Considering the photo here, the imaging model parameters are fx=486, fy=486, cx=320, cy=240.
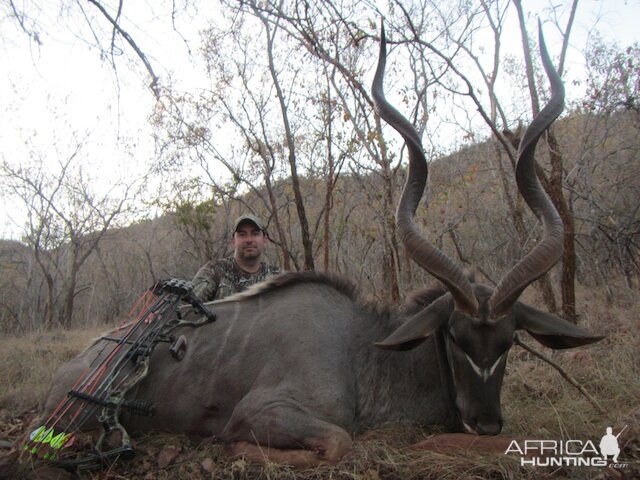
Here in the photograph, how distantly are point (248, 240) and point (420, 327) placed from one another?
2.60 m

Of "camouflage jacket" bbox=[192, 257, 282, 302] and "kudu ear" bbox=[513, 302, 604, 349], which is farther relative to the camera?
"camouflage jacket" bbox=[192, 257, 282, 302]

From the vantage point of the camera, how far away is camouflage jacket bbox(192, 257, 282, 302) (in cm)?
484

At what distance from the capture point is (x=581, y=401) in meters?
3.38

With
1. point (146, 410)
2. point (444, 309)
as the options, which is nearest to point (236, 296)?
point (146, 410)

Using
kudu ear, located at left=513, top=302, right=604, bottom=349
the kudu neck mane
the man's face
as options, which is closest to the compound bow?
the kudu neck mane

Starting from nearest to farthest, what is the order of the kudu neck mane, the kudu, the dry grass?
the dry grass, the kudu, the kudu neck mane

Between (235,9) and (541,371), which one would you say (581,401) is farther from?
(235,9)

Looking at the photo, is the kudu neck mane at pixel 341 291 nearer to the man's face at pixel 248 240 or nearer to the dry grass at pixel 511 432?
the dry grass at pixel 511 432

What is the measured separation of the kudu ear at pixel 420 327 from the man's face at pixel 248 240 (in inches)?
97.3

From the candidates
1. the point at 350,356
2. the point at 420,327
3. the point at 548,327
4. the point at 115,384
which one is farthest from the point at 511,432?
the point at 115,384

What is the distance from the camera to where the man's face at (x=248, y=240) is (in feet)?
16.9

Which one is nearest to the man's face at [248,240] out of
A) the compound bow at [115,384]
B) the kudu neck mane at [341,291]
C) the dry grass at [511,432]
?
the kudu neck mane at [341,291]

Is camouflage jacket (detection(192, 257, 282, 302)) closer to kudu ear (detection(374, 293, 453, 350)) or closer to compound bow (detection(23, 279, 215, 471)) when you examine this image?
compound bow (detection(23, 279, 215, 471))

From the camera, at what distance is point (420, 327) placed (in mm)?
3012
